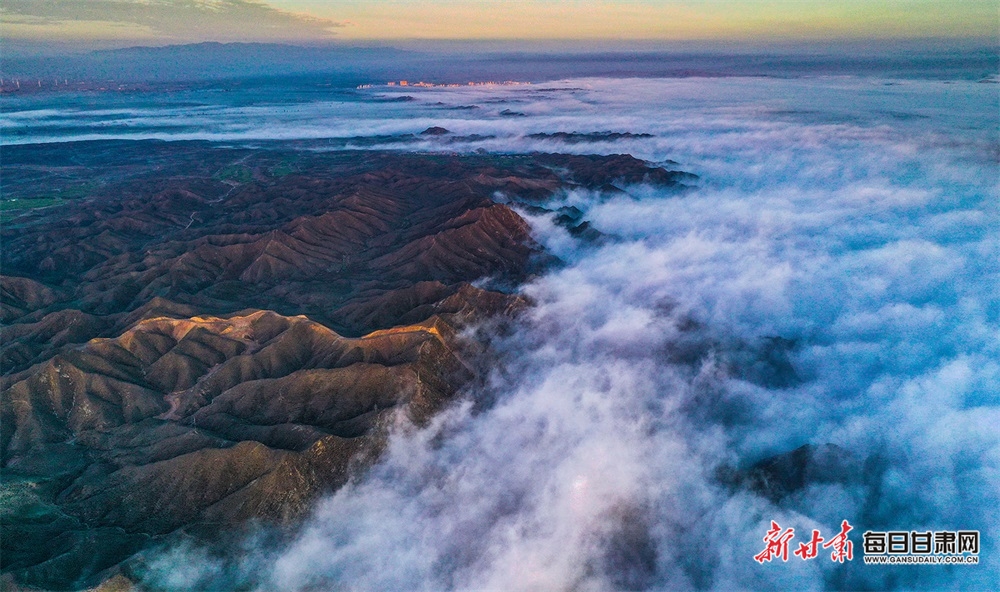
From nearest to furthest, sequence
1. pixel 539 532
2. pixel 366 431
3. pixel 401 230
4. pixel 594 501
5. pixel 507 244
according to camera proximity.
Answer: pixel 539 532
pixel 594 501
pixel 366 431
pixel 507 244
pixel 401 230

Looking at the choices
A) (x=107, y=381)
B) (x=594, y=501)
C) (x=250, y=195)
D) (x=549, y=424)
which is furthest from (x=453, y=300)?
(x=250, y=195)

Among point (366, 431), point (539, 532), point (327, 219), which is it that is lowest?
point (539, 532)

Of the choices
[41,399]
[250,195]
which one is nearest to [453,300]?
[41,399]

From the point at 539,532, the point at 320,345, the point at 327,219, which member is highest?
the point at 327,219

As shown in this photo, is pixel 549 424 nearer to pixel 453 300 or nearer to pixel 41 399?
pixel 453 300

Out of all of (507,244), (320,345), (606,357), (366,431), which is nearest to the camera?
(366,431)

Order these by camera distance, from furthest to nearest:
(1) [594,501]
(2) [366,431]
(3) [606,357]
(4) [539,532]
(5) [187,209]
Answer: (5) [187,209], (3) [606,357], (2) [366,431], (1) [594,501], (4) [539,532]

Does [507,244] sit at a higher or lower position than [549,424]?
higher

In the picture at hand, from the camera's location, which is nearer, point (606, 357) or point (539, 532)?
point (539, 532)

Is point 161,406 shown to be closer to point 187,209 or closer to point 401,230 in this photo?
point 401,230
